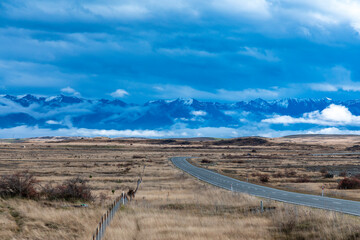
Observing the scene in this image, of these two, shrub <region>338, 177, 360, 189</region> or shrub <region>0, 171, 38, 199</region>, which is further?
shrub <region>338, 177, 360, 189</region>

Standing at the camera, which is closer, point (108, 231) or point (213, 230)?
point (108, 231)

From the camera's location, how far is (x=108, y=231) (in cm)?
1288

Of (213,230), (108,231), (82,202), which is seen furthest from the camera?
(82,202)

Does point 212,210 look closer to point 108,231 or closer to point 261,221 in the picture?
point 261,221

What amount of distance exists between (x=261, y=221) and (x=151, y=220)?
4.71 m

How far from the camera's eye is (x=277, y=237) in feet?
44.8

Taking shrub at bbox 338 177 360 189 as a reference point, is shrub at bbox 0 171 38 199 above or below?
above

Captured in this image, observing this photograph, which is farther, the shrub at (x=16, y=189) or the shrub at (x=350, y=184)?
the shrub at (x=350, y=184)

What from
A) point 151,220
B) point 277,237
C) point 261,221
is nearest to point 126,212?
point 151,220

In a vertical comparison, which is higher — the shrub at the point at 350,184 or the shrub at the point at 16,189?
the shrub at the point at 16,189

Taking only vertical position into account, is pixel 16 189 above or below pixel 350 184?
above

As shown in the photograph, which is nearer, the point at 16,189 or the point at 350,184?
the point at 16,189

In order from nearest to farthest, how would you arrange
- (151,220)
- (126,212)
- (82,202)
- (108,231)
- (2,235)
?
(2,235), (108,231), (151,220), (126,212), (82,202)

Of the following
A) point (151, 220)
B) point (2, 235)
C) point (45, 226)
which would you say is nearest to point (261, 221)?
point (151, 220)
